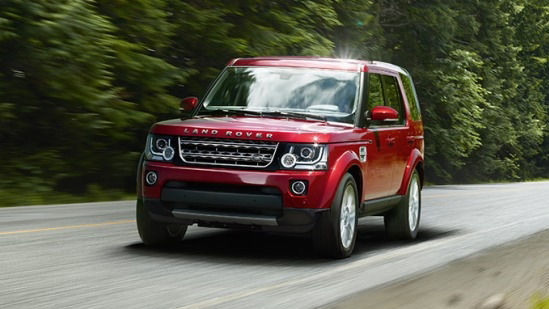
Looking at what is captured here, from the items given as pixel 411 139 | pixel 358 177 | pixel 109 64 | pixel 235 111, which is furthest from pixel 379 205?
pixel 109 64

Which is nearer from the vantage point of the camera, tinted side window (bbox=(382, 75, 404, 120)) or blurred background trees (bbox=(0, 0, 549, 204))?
tinted side window (bbox=(382, 75, 404, 120))

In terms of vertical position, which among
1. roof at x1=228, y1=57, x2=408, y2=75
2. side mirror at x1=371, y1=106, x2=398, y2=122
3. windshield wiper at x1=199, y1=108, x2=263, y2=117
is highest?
roof at x1=228, y1=57, x2=408, y2=75

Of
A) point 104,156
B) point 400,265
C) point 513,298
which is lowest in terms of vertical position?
point 104,156

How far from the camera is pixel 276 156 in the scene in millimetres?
9211

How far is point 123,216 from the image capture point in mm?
12844

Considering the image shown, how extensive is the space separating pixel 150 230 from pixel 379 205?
2560 mm

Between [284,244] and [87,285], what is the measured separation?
12.4 ft

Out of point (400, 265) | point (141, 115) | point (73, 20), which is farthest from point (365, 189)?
point (141, 115)

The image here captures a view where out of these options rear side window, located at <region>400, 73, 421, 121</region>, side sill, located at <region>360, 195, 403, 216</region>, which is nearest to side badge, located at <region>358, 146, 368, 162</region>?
side sill, located at <region>360, 195, 403, 216</region>

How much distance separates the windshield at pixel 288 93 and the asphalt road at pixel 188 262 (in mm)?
1423

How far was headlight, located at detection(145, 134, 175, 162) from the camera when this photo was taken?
31.2ft

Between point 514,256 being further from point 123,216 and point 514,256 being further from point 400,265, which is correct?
point 123,216

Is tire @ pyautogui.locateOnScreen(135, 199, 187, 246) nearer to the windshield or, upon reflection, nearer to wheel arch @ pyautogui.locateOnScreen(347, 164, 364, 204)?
the windshield

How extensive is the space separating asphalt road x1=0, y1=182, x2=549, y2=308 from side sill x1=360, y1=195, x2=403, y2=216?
1.36ft
